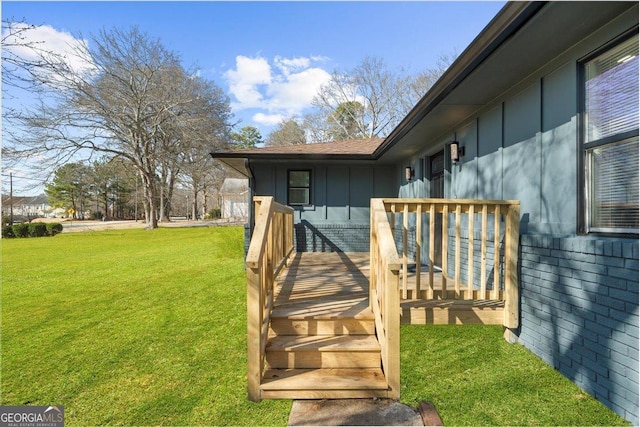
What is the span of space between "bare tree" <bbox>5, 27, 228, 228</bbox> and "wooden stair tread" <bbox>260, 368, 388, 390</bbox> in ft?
70.0

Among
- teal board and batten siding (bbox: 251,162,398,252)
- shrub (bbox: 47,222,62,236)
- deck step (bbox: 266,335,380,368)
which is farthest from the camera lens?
shrub (bbox: 47,222,62,236)

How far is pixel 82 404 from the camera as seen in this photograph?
2.46m

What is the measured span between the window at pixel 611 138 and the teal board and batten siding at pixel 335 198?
18.3ft

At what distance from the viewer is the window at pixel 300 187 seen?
8.16 metres

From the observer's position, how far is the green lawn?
7.54ft

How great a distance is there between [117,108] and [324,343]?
2329cm

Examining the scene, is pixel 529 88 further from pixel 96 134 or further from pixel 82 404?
pixel 96 134

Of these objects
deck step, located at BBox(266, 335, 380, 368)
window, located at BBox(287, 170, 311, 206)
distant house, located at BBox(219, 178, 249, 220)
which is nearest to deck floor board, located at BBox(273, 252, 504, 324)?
deck step, located at BBox(266, 335, 380, 368)

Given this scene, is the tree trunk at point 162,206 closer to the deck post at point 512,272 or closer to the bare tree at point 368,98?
the bare tree at point 368,98

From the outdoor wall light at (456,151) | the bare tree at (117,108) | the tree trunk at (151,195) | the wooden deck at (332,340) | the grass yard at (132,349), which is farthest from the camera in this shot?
the tree trunk at (151,195)

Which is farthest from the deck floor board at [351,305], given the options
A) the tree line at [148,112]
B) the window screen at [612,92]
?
the tree line at [148,112]

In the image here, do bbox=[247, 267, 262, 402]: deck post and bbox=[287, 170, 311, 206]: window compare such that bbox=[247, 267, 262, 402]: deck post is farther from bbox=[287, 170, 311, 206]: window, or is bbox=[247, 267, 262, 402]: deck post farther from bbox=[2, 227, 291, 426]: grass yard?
bbox=[287, 170, 311, 206]: window

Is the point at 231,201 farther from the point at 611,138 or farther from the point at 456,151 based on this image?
the point at 611,138

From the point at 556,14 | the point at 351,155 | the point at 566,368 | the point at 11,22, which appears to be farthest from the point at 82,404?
the point at 351,155
